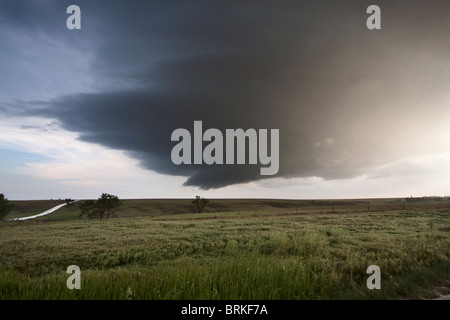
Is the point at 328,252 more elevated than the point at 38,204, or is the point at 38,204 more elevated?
the point at 328,252

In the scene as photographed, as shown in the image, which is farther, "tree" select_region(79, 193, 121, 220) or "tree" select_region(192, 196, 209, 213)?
"tree" select_region(192, 196, 209, 213)

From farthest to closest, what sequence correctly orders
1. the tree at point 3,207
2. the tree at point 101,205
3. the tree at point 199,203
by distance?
the tree at point 199,203 < the tree at point 101,205 < the tree at point 3,207

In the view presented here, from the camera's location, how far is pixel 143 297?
716cm

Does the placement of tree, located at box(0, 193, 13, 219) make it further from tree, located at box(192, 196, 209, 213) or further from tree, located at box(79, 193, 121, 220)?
tree, located at box(192, 196, 209, 213)

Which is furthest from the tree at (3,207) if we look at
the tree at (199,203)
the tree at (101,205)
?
the tree at (199,203)

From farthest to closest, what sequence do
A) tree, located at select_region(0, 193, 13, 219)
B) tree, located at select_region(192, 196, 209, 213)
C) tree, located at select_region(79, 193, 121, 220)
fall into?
tree, located at select_region(192, 196, 209, 213) → tree, located at select_region(79, 193, 121, 220) → tree, located at select_region(0, 193, 13, 219)

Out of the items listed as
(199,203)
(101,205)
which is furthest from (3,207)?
(199,203)

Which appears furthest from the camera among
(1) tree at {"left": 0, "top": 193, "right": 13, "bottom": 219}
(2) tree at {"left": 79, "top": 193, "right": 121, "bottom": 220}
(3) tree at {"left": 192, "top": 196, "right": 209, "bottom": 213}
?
(3) tree at {"left": 192, "top": 196, "right": 209, "bottom": 213}

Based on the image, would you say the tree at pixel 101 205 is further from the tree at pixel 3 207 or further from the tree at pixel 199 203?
the tree at pixel 199 203

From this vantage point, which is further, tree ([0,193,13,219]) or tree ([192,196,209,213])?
tree ([192,196,209,213])

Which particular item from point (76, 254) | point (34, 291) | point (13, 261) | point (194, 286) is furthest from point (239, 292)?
point (13, 261)

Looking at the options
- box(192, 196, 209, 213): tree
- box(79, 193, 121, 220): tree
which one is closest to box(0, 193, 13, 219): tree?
box(79, 193, 121, 220): tree

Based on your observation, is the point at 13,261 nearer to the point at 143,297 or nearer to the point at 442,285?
the point at 143,297
